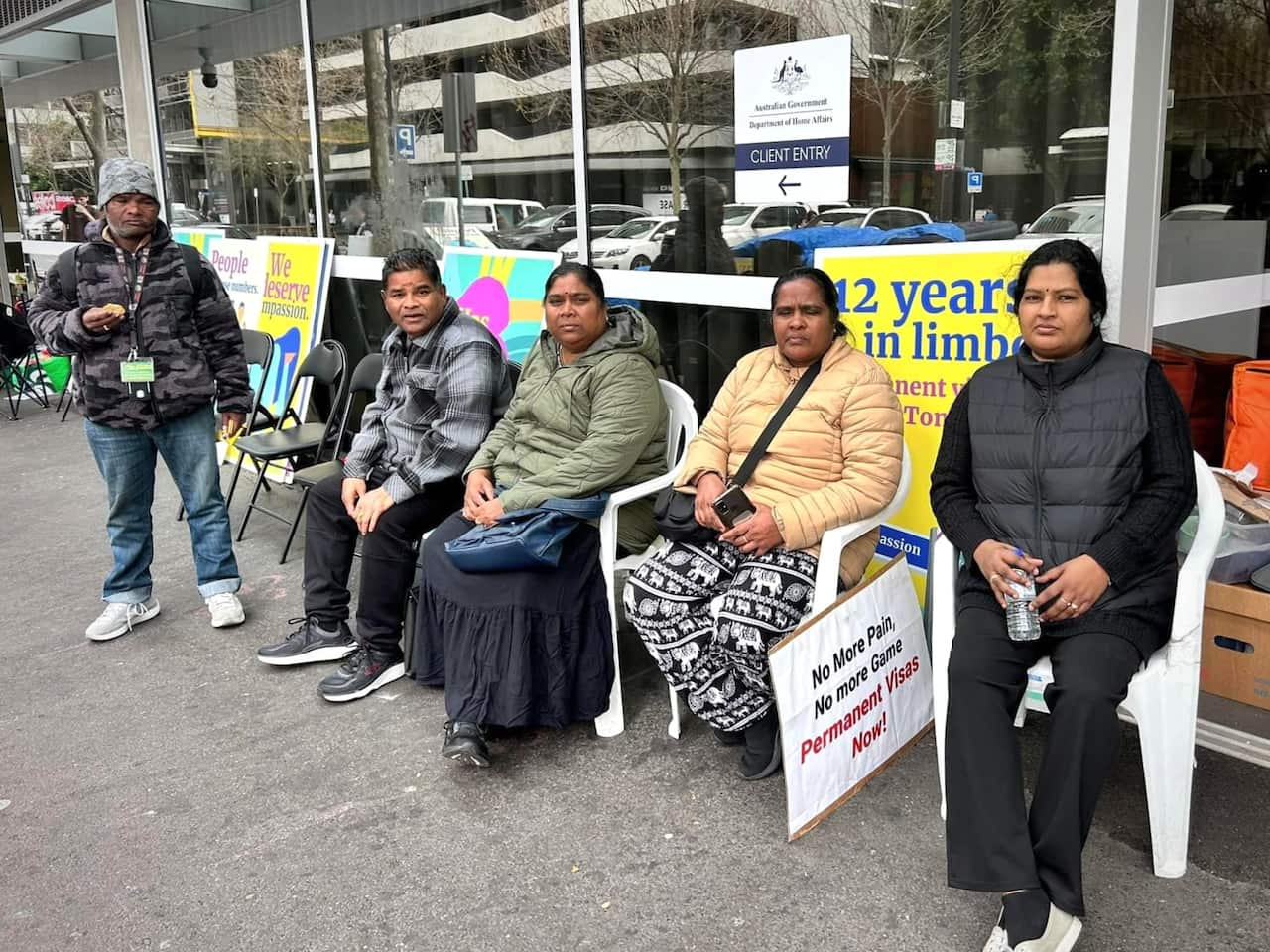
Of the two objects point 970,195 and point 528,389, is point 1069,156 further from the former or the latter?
point 528,389

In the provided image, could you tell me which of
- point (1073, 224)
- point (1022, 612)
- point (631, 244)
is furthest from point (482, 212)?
point (1022, 612)

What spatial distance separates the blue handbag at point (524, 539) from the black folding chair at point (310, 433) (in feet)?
6.18

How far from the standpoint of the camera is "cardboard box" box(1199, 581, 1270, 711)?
2840 millimetres

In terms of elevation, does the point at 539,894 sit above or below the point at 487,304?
below

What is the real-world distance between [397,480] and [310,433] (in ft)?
5.81

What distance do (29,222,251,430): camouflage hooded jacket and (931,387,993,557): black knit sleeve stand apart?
2797mm

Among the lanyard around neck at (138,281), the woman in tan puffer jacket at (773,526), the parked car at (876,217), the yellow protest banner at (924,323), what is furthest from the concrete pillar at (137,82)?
the woman in tan puffer jacket at (773,526)

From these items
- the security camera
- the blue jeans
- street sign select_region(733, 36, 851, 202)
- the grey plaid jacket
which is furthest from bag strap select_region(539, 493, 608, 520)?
the security camera

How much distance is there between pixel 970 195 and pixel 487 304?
2421mm

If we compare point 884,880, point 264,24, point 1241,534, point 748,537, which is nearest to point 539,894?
point 884,880

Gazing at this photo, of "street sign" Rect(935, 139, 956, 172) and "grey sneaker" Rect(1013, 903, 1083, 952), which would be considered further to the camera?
"street sign" Rect(935, 139, 956, 172)

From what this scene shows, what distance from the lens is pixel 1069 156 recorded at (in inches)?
120

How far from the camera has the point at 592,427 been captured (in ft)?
10.6

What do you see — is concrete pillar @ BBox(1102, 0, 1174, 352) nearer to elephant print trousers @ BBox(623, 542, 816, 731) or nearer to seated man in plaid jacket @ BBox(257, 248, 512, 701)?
elephant print trousers @ BBox(623, 542, 816, 731)
